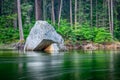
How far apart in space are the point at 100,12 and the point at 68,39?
22.8 m

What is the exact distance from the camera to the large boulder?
126ft

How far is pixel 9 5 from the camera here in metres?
61.3

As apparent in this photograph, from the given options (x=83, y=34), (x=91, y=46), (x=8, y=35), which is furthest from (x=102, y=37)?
(x=8, y=35)

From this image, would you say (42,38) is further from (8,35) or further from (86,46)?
(8,35)

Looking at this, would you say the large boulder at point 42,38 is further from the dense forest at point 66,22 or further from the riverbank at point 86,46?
the dense forest at point 66,22

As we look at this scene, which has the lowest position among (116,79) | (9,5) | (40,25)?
(116,79)

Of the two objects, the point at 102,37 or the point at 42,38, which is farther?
the point at 102,37

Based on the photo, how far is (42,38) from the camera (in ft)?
125

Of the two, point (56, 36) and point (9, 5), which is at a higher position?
point (9, 5)

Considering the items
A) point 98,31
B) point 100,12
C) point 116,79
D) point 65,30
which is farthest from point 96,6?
point 116,79

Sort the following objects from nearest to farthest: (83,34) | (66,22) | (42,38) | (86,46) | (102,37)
Answer: (42,38) → (86,46) → (83,34) → (102,37) → (66,22)

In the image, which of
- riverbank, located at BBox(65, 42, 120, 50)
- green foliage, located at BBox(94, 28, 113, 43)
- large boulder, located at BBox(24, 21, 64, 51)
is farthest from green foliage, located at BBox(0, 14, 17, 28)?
green foliage, located at BBox(94, 28, 113, 43)

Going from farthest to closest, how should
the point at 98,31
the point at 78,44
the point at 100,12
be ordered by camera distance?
1. the point at 100,12
2. the point at 98,31
3. the point at 78,44

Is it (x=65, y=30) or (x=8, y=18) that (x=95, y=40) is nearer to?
(x=65, y=30)
